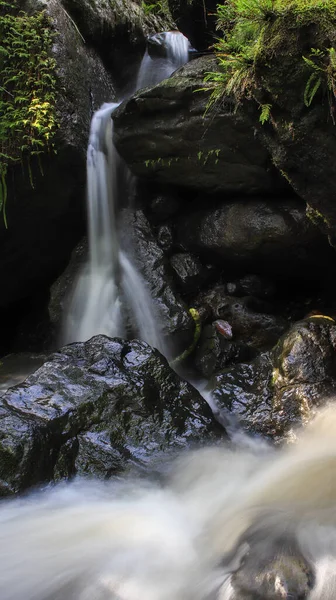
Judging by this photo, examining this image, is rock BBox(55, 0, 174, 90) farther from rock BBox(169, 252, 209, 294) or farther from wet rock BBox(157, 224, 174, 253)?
rock BBox(169, 252, 209, 294)

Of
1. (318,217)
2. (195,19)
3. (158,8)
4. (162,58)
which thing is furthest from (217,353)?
(195,19)

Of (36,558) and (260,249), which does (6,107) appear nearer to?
(260,249)

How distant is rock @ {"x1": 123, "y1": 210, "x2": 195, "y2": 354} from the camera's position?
5.67 m

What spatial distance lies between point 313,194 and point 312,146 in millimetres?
472

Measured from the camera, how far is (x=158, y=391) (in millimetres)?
3848

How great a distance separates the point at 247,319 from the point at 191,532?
3581mm

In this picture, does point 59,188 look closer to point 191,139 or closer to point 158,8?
point 191,139

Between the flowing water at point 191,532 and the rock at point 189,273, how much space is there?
321 centimetres

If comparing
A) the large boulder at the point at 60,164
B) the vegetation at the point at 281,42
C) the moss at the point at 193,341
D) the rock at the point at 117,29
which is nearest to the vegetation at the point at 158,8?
the rock at the point at 117,29

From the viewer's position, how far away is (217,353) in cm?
529

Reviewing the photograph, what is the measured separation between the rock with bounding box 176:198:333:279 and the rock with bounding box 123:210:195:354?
63 cm

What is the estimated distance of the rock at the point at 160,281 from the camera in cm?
567

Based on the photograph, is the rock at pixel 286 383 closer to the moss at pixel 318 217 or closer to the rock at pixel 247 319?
the moss at pixel 318 217

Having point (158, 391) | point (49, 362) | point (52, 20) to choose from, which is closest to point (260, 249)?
point (158, 391)
